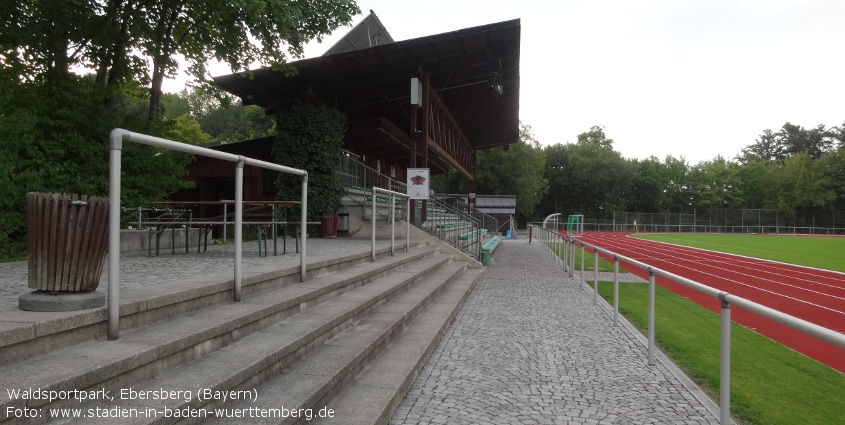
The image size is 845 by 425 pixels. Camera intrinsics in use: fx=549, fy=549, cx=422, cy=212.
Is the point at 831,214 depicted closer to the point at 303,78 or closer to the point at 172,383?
the point at 303,78

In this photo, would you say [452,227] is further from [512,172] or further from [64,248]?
[512,172]

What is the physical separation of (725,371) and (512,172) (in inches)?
2115

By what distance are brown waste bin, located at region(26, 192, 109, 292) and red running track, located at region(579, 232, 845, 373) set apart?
4.06 meters

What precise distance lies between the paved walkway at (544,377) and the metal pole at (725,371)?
1.11 feet

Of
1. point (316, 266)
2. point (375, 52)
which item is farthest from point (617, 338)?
point (375, 52)

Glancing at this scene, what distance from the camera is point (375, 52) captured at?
46.0 feet

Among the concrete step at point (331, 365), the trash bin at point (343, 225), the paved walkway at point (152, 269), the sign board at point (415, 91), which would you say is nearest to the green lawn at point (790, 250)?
the sign board at point (415, 91)

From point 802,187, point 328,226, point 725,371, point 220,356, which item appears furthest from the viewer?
point 802,187

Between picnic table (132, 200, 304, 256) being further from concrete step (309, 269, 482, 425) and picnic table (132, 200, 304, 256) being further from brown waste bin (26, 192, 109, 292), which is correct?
brown waste bin (26, 192, 109, 292)

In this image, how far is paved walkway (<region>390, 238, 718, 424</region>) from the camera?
3932 mm

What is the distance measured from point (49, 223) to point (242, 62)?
475 inches

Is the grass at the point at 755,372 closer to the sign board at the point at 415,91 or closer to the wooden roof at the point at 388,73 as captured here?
the sign board at the point at 415,91

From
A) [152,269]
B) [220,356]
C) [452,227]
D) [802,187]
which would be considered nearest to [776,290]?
[452,227]

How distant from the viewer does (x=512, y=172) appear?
56594 mm
